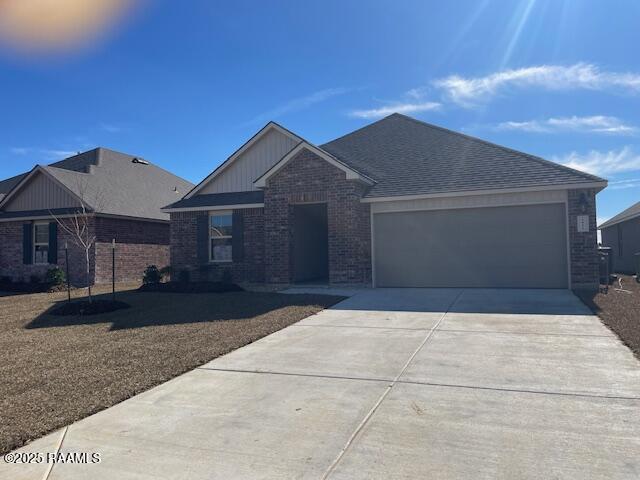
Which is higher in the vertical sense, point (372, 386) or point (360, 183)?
point (360, 183)

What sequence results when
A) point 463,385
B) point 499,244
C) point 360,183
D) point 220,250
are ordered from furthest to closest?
point 220,250, point 360,183, point 499,244, point 463,385

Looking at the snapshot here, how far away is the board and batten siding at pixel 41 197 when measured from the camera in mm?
Answer: 19484

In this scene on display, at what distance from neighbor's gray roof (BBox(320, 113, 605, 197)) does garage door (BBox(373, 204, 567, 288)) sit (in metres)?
0.78

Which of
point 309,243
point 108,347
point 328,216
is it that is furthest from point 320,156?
point 108,347

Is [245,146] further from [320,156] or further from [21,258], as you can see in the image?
[21,258]

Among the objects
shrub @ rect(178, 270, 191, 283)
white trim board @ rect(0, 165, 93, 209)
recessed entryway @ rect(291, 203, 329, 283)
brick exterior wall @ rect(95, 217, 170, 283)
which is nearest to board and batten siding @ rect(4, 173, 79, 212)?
white trim board @ rect(0, 165, 93, 209)

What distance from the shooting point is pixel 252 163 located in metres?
17.9

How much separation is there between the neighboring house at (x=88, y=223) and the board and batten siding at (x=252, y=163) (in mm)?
4917

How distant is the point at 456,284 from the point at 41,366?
1102 centimetres

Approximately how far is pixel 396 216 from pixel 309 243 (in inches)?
165

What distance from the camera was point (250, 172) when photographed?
17.8m

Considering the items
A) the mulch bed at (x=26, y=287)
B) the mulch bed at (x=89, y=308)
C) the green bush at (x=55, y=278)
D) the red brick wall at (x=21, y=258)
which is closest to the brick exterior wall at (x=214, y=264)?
the red brick wall at (x=21, y=258)

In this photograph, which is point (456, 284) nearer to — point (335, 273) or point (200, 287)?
point (335, 273)

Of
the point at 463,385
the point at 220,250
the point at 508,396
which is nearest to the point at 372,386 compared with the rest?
the point at 463,385
